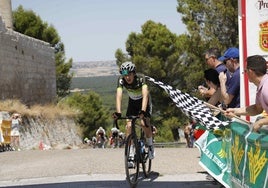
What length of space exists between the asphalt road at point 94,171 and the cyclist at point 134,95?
2.44ft

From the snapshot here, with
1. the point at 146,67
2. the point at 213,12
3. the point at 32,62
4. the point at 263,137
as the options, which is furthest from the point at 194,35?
the point at 263,137

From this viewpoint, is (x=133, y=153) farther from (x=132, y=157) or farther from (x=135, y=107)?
(x=135, y=107)

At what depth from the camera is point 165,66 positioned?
4231 cm

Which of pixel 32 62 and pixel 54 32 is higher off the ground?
pixel 54 32

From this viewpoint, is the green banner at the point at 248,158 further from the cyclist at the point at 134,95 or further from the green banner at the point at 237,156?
the cyclist at the point at 134,95

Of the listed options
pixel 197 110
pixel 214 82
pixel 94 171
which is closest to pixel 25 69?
pixel 94 171

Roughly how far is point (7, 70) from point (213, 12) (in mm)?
10216

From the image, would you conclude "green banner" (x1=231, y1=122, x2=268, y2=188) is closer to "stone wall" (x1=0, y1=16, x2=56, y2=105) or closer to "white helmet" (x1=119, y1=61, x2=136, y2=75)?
"white helmet" (x1=119, y1=61, x2=136, y2=75)

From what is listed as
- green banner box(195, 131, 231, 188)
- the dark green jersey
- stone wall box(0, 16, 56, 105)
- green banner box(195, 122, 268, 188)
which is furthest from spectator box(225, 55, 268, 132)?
stone wall box(0, 16, 56, 105)

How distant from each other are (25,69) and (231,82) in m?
22.0

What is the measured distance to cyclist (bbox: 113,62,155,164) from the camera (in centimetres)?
768

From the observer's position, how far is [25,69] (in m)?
28.2

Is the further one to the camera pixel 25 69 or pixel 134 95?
pixel 25 69

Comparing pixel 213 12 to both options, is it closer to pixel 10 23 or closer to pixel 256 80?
pixel 10 23
